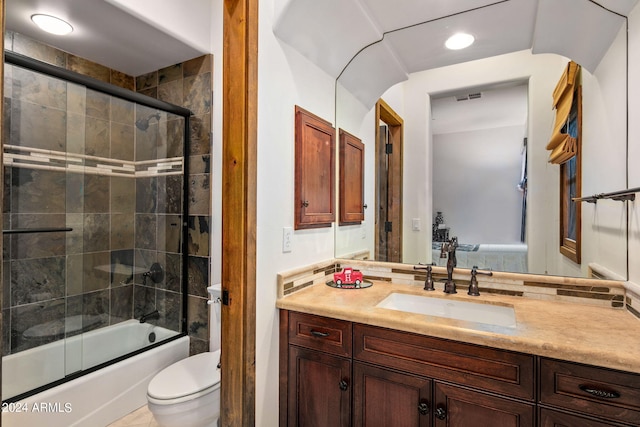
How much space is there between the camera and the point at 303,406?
58.0 inches

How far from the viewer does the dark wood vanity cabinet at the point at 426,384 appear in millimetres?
979

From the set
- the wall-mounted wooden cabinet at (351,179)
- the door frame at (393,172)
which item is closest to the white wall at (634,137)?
the door frame at (393,172)

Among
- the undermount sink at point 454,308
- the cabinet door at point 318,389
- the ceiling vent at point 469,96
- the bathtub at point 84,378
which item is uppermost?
the ceiling vent at point 469,96

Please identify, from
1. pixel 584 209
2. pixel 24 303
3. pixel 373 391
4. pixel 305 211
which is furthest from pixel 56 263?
pixel 584 209

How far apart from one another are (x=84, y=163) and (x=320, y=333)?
2.21 m

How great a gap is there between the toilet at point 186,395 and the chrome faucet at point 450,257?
134cm

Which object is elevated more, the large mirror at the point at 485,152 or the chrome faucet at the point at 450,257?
the large mirror at the point at 485,152

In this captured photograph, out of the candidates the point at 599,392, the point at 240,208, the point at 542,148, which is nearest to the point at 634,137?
the point at 542,148

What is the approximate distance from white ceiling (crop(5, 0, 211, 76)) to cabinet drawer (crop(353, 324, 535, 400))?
2.20 meters

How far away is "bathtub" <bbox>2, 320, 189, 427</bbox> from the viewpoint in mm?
1760

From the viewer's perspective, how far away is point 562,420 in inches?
39.4

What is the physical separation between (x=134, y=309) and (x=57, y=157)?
1.29m

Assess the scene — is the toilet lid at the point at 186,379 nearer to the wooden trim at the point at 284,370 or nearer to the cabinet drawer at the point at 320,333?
the wooden trim at the point at 284,370

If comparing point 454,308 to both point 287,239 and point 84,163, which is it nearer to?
point 287,239
